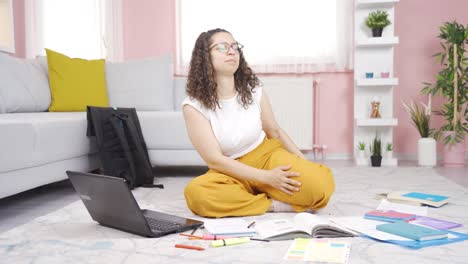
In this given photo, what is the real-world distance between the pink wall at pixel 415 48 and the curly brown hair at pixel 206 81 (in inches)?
98.3

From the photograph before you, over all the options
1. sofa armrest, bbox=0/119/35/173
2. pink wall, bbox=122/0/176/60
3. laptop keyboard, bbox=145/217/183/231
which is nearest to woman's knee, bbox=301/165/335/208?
laptop keyboard, bbox=145/217/183/231

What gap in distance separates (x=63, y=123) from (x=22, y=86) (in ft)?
2.73

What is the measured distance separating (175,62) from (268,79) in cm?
90

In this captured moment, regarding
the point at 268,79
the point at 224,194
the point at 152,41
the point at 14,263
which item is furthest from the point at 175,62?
the point at 14,263

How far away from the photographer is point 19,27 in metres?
4.57

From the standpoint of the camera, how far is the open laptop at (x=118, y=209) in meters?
1.66

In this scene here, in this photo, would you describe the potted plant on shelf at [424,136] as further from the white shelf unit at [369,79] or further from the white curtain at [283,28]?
the white curtain at [283,28]

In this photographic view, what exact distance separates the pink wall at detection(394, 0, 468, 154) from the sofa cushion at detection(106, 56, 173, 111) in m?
2.05

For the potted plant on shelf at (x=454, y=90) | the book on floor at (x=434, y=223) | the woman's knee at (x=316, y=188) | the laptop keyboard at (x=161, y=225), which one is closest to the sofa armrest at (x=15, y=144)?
the laptop keyboard at (x=161, y=225)

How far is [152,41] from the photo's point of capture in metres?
4.66

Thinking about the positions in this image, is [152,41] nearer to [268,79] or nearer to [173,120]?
[268,79]

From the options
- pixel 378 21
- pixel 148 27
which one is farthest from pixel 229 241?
pixel 148 27

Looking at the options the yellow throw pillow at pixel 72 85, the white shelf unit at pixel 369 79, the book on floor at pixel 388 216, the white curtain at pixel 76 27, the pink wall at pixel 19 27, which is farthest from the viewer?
the white curtain at pixel 76 27

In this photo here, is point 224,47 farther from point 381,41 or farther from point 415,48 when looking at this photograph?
point 415,48
